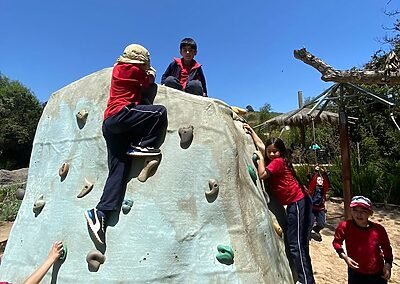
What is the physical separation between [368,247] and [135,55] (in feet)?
8.13

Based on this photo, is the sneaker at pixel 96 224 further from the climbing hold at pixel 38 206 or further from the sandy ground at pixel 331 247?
the sandy ground at pixel 331 247

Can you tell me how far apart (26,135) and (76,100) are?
22015 millimetres

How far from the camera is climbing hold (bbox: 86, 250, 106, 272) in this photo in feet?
9.70

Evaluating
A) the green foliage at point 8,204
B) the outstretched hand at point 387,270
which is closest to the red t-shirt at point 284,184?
the outstretched hand at point 387,270

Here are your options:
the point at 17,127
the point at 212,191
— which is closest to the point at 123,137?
the point at 212,191

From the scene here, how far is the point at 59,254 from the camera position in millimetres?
3051

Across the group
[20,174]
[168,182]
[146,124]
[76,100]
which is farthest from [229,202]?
[20,174]

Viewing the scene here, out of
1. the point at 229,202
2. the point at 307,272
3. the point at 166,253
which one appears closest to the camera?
the point at 166,253

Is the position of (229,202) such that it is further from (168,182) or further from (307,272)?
(307,272)

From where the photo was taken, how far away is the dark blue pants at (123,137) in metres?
3.03

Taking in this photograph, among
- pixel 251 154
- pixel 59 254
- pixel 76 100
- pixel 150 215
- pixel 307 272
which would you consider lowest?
pixel 307 272

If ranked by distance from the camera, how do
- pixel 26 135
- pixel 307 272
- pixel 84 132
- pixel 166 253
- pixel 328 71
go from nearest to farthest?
pixel 166 253 < pixel 84 132 < pixel 307 272 < pixel 328 71 < pixel 26 135

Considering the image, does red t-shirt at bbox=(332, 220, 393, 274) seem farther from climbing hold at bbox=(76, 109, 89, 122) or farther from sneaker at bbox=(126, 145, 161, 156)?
climbing hold at bbox=(76, 109, 89, 122)

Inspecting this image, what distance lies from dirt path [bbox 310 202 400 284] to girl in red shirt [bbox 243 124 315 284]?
1677 mm
